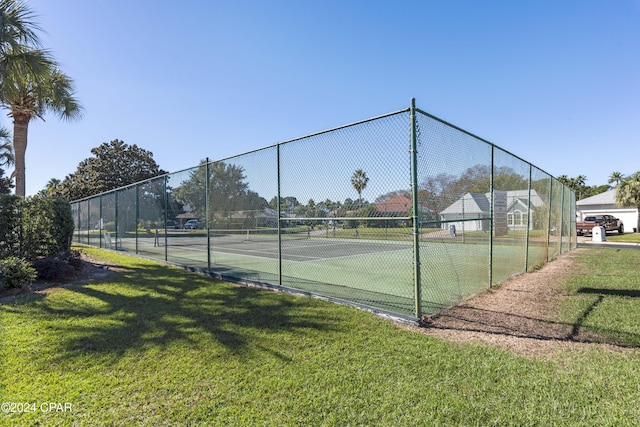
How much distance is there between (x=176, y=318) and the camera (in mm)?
4523

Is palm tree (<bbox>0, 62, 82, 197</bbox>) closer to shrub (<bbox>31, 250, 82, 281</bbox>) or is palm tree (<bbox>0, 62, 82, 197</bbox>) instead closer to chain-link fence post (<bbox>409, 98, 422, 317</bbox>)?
shrub (<bbox>31, 250, 82, 281</bbox>)

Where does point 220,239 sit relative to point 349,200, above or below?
below

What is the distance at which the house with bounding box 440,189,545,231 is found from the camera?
5.22 metres

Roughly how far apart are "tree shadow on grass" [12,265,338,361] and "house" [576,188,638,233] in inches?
1549

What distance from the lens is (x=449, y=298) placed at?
521cm

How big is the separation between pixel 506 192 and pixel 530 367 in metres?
4.74

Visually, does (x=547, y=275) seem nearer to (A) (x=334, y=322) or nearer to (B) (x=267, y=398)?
(A) (x=334, y=322)

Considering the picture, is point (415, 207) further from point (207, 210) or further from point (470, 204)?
point (207, 210)

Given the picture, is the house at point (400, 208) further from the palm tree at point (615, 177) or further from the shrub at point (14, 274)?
A: the palm tree at point (615, 177)

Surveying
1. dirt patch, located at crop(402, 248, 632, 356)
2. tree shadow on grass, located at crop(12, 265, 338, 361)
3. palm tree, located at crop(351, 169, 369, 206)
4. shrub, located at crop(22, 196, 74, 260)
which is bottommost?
dirt patch, located at crop(402, 248, 632, 356)

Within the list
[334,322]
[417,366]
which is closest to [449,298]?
[334,322]

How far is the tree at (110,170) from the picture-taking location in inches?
1474

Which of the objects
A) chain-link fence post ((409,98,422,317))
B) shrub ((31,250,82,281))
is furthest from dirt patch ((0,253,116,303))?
chain-link fence post ((409,98,422,317))

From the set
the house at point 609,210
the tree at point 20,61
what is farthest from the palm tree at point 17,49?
the house at point 609,210
